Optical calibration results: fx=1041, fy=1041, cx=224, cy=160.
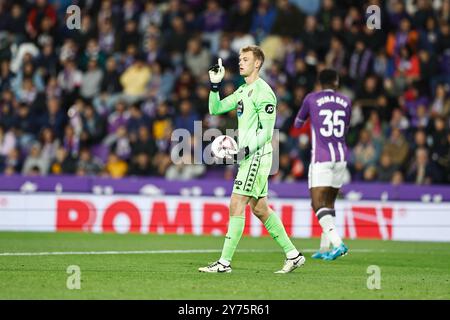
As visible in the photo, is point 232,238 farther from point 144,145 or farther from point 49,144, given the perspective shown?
point 49,144

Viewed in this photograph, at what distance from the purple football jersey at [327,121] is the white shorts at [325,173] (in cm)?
7

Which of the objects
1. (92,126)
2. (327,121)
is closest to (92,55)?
(92,126)

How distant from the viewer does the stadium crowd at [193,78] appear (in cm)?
2180

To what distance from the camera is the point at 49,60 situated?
25.5 metres

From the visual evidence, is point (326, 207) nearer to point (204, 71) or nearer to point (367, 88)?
point (367, 88)

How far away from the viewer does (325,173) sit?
14625 mm

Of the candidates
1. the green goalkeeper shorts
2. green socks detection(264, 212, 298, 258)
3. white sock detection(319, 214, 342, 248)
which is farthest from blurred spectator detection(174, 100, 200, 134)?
the green goalkeeper shorts

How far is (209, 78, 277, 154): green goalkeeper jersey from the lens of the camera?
11867 mm

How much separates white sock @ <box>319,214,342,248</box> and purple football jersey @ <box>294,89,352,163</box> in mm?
846

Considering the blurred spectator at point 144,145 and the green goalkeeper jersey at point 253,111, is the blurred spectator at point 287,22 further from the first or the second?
the green goalkeeper jersey at point 253,111

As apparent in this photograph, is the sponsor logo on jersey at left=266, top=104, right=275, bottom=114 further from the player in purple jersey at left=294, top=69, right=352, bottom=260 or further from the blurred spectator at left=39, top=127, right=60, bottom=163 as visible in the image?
the blurred spectator at left=39, top=127, right=60, bottom=163

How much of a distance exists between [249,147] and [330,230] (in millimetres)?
2879
